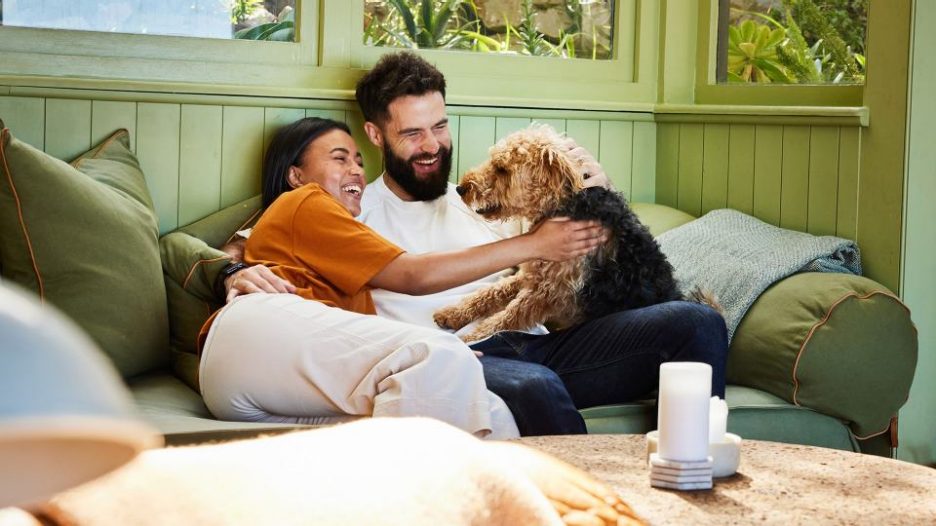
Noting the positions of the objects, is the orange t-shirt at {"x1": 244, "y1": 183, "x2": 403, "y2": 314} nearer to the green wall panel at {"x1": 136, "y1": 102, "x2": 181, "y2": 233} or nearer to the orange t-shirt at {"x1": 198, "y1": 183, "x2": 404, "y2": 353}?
the orange t-shirt at {"x1": 198, "y1": 183, "x2": 404, "y2": 353}

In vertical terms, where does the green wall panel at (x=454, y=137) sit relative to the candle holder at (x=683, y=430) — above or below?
above

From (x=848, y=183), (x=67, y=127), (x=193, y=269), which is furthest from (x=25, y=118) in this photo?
(x=848, y=183)

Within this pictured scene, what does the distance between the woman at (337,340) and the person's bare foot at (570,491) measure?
1392 millimetres

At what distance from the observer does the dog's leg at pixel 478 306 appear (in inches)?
119

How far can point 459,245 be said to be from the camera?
125 inches

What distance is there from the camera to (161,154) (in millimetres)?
3213

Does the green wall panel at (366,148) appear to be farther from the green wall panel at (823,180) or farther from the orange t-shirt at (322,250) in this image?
the green wall panel at (823,180)

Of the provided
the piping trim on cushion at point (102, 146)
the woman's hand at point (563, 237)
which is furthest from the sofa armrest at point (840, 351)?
the piping trim on cushion at point (102, 146)

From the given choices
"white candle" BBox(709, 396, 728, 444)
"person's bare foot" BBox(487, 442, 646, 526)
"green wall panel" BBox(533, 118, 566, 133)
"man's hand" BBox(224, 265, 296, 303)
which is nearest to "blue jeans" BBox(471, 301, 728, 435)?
"man's hand" BBox(224, 265, 296, 303)

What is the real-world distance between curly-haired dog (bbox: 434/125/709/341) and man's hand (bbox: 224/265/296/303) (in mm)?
589

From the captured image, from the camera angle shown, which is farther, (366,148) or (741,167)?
(741,167)

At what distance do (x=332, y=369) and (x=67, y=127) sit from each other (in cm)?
134

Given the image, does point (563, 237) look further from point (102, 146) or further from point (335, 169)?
point (102, 146)

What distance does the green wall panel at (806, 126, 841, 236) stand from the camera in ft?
10.8
